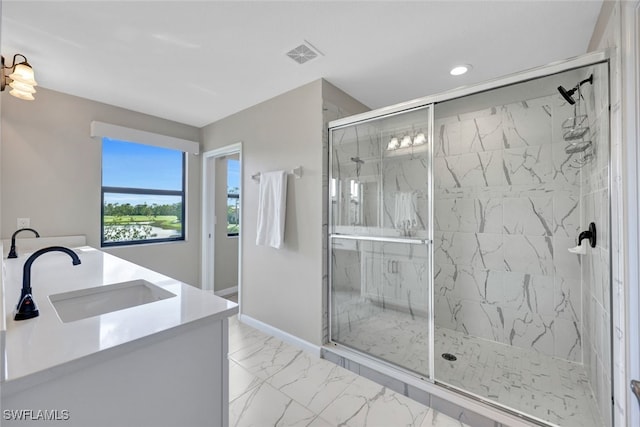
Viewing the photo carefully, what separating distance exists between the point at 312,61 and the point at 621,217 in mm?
2113

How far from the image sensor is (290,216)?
8.84ft

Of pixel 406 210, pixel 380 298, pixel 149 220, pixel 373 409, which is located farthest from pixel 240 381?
pixel 149 220

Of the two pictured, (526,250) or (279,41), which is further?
(526,250)

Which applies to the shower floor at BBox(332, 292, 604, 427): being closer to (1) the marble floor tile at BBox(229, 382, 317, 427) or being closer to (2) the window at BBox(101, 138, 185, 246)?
(1) the marble floor tile at BBox(229, 382, 317, 427)

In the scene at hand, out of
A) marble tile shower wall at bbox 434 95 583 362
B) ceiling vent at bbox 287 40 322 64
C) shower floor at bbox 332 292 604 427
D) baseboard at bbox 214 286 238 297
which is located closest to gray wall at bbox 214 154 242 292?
baseboard at bbox 214 286 238 297

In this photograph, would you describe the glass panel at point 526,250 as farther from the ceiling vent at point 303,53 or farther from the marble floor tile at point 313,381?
the ceiling vent at point 303,53

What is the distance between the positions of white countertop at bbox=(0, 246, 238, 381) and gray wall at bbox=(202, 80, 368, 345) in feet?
4.38

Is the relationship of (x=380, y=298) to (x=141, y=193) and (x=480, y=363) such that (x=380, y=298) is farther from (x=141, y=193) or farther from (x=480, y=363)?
(x=141, y=193)

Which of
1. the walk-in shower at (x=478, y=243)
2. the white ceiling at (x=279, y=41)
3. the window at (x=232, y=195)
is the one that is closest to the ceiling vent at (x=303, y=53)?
the white ceiling at (x=279, y=41)

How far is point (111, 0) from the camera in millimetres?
1552

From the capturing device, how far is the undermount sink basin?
4.13ft

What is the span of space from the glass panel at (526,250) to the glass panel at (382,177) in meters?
0.21

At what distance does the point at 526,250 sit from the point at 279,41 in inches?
111

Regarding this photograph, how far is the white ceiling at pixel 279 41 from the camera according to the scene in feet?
5.24
